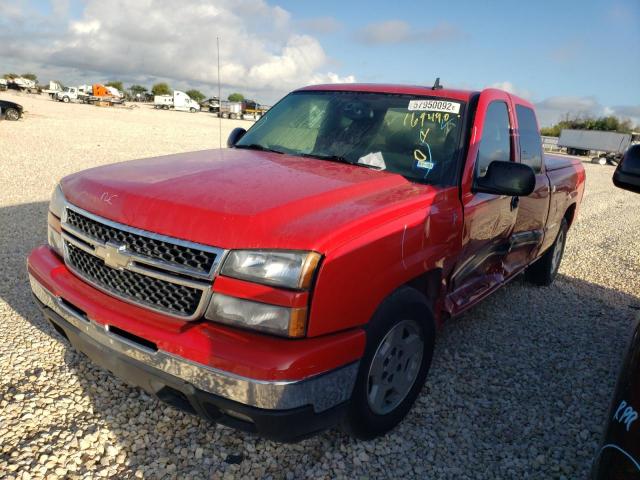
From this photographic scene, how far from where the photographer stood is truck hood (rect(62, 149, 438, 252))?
196 cm

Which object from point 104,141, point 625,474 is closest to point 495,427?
point 625,474

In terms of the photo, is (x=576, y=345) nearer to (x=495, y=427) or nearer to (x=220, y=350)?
(x=495, y=427)

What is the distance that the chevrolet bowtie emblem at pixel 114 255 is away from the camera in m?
2.11

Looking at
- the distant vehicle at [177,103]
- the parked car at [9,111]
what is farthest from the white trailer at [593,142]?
the distant vehicle at [177,103]

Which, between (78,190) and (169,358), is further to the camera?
(78,190)

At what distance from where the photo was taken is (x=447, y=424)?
285 centimetres

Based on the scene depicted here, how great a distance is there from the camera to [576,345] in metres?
4.07

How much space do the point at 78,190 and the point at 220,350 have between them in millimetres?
1262

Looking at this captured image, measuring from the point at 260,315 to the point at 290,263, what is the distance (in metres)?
0.24

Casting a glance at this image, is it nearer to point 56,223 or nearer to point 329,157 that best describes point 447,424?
point 329,157

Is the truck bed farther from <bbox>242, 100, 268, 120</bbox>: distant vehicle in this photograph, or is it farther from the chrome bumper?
<bbox>242, 100, 268, 120</bbox>: distant vehicle

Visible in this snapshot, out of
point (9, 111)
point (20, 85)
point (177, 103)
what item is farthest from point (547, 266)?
point (20, 85)

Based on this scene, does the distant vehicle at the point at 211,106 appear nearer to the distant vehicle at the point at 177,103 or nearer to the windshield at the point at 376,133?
the distant vehicle at the point at 177,103

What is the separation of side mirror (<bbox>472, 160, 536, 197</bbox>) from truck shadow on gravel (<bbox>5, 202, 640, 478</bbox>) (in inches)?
53.7
